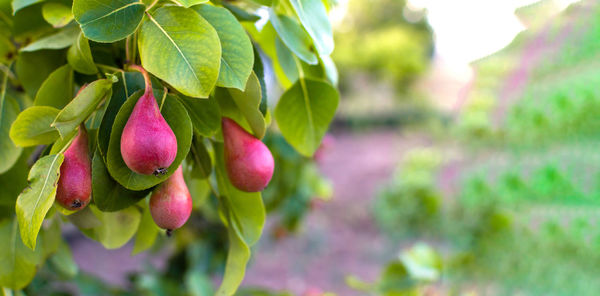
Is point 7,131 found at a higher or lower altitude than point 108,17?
lower

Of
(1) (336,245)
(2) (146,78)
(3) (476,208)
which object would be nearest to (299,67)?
(2) (146,78)

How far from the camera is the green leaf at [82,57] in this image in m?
0.26

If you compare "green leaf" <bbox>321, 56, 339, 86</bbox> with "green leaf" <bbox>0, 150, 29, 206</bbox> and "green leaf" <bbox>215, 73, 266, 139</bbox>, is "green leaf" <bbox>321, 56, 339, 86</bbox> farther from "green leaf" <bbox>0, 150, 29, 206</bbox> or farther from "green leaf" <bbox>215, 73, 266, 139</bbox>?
"green leaf" <bbox>0, 150, 29, 206</bbox>

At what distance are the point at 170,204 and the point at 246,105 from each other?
2.9 inches

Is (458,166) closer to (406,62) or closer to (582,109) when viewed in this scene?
(582,109)

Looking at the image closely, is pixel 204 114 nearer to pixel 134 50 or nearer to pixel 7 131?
pixel 134 50

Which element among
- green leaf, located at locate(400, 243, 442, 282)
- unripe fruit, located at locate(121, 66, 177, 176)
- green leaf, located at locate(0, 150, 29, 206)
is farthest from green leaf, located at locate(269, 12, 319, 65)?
green leaf, located at locate(400, 243, 442, 282)

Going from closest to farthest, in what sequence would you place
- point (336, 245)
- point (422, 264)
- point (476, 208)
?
1. point (422, 264)
2. point (476, 208)
3. point (336, 245)

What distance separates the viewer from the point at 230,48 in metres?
0.26

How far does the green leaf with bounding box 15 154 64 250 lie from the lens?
0.22 metres

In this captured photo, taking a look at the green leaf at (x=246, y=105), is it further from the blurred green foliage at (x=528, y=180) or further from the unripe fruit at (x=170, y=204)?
the blurred green foliage at (x=528, y=180)

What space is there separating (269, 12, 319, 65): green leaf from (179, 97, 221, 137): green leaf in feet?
0.23

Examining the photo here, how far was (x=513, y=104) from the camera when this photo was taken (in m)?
2.83

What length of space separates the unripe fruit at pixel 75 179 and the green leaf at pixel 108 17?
2.3 inches
